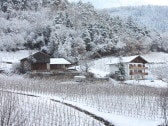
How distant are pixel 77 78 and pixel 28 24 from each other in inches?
973

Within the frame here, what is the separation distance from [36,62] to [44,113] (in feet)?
77.9

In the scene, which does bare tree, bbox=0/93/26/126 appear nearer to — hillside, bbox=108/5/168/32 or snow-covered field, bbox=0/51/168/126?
snow-covered field, bbox=0/51/168/126

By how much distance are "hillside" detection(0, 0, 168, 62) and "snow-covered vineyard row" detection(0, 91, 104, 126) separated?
29010mm

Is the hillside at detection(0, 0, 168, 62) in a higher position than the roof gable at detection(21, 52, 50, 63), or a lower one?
higher

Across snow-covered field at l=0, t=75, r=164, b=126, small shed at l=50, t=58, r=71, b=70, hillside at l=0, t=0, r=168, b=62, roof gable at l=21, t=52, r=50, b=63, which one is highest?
hillside at l=0, t=0, r=168, b=62

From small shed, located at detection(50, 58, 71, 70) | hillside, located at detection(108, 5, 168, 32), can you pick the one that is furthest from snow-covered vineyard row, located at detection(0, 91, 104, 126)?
hillside, located at detection(108, 5, 168, 32)

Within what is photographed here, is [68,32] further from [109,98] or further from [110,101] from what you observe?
[110,101]

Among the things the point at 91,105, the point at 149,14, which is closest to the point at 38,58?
the point at 91,105

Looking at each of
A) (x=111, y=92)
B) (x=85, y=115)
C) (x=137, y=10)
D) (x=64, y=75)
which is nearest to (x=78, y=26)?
(x=64, y=75)

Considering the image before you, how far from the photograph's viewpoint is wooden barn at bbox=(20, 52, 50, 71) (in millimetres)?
38175

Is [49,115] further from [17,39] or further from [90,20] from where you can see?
[90,20]

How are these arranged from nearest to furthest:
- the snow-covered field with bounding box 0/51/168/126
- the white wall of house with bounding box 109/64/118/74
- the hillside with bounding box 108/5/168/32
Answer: the snow-covered field with bounding box 0/51/168/126 → the white wall of house with bounding box 109/64/118/74 → the hillside with bounding box 108/5/168/32

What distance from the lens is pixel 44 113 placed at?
51.9 feet

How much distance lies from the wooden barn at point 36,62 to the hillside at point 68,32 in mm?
6297
